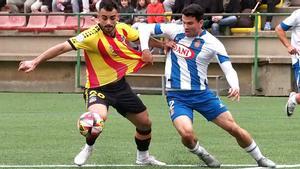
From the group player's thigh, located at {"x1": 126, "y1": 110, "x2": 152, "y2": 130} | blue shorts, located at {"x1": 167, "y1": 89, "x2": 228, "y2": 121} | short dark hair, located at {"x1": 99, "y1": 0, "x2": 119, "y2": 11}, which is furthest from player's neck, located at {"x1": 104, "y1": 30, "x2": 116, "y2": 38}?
blue shorts, located at {"x1": 167, "y1": 89, "x2": 228, "y2": 121}

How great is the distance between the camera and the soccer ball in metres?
9.45

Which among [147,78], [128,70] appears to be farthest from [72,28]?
[128,70]

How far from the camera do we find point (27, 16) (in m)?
25.3

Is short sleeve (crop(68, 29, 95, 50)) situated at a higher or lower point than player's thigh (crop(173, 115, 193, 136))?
higher

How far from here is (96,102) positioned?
393 inches

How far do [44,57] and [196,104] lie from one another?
1.74 m

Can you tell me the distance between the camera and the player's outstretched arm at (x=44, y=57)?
948 cm

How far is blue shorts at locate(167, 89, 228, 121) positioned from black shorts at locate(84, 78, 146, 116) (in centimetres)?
55

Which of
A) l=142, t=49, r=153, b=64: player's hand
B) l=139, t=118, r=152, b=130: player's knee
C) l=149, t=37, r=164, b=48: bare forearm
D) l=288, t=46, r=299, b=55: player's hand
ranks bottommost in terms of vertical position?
l=139, t=118, r=152, b=130: player's knee

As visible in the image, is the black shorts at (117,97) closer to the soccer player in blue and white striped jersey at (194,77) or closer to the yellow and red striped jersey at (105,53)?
the yellow and red striped jersey at (105,53)

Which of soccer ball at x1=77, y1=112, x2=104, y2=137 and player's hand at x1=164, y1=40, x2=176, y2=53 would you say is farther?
player's hand at x1=164, y1=40, x2=176, y2=53

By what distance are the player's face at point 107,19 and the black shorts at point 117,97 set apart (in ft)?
2.05

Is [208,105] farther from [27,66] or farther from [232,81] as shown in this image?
[27,66]

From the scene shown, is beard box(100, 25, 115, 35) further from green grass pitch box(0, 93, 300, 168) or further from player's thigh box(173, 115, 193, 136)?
green grass pitch box(0, 93, 300, 168)
